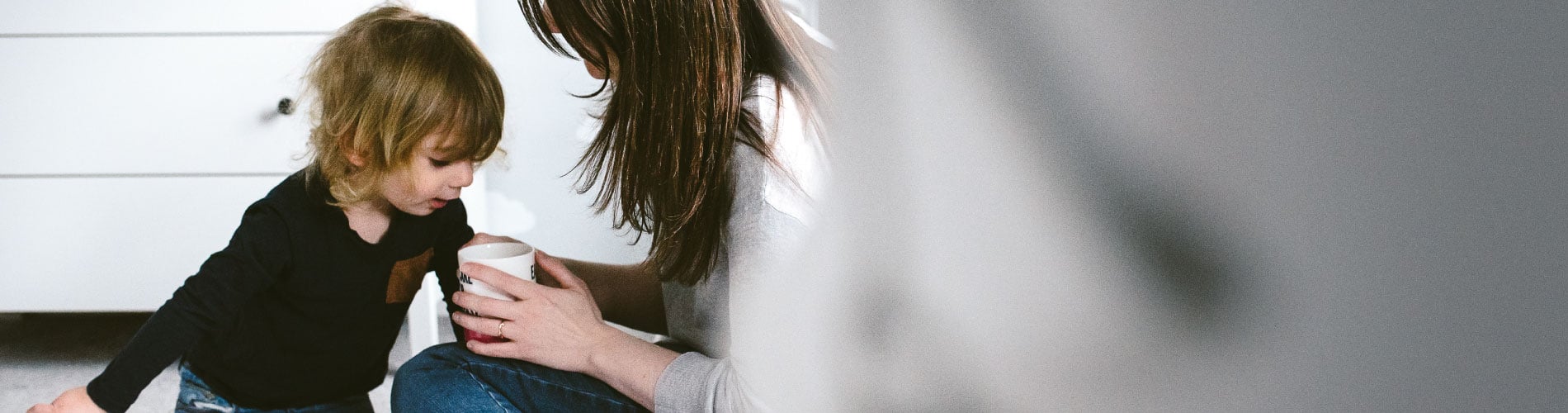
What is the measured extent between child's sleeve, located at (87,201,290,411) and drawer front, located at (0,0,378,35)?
30 cm

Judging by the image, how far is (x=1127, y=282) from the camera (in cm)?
10

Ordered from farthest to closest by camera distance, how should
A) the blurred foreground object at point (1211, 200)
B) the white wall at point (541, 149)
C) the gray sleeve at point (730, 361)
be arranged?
the white wall at point (541, 149), the gray sleeve at point (730, 361), the blurred foreground object at point (1211, 200)

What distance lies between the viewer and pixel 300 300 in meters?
0.77

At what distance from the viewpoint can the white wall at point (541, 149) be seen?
120 centimetres

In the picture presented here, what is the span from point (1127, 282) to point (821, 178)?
47mm

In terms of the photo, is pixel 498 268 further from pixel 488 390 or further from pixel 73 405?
pixel 73 405

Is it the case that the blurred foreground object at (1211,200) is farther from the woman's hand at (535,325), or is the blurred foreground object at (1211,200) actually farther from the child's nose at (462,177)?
the child's nose at (462,177)

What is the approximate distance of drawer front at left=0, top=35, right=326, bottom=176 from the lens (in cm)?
98

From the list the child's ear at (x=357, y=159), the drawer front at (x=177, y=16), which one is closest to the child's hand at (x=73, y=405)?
the child's ear at (x=357, y=159)

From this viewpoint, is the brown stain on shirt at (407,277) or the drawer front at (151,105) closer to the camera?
the brown stain on shirt at (407,277)

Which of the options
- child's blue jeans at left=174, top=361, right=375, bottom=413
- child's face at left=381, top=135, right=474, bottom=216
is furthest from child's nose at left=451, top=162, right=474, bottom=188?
child's blue jeans at left=174, top=361, right=375, bottom=413

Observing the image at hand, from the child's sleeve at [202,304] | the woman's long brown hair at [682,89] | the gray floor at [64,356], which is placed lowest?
the gray floor at [64,356]

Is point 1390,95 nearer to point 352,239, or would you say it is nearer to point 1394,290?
point 1394,290

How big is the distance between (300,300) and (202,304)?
95mm
